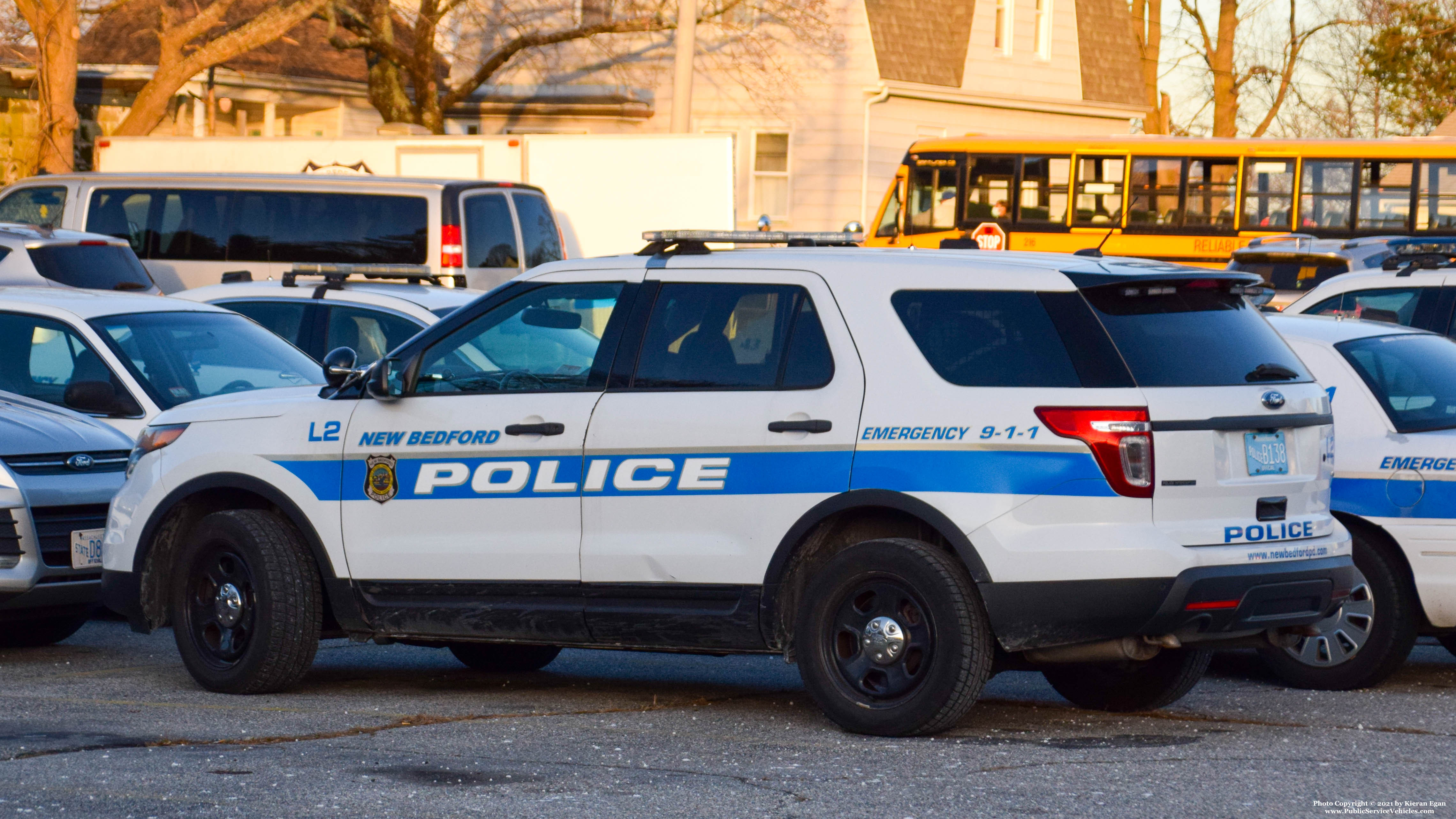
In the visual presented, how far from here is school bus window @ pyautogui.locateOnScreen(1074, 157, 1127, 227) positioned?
29.8 meters

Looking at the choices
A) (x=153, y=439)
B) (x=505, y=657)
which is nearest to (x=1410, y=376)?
(x=505, y=657)

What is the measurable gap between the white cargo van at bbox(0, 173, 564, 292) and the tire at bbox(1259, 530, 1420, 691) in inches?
492

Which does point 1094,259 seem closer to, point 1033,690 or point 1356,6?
point 1033,690

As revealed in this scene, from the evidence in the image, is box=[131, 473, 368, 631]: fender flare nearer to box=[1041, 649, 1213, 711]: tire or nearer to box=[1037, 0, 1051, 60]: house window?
box=[1041, 649, 1213, 711]: tire

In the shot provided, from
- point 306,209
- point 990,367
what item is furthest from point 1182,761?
point 306,209

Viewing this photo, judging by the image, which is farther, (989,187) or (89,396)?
(989,187)

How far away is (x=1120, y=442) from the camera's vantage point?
636 centimetres

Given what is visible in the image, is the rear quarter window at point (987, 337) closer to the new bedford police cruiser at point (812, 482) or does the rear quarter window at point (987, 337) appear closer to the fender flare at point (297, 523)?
the new bedford police cruiser at point (812, 482)

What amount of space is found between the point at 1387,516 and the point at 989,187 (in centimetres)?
2290

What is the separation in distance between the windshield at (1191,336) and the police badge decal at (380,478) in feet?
9.10

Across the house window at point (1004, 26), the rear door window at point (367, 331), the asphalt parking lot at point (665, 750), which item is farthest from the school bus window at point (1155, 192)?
the asphalt parking lot at point (665, 750)

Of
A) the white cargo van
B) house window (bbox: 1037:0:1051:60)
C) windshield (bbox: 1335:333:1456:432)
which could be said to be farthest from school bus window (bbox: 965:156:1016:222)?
windshield (bbox: 1335:333:1456:432)

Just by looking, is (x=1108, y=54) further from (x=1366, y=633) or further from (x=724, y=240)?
(x=724, y=240)

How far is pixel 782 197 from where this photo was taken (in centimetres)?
3834
